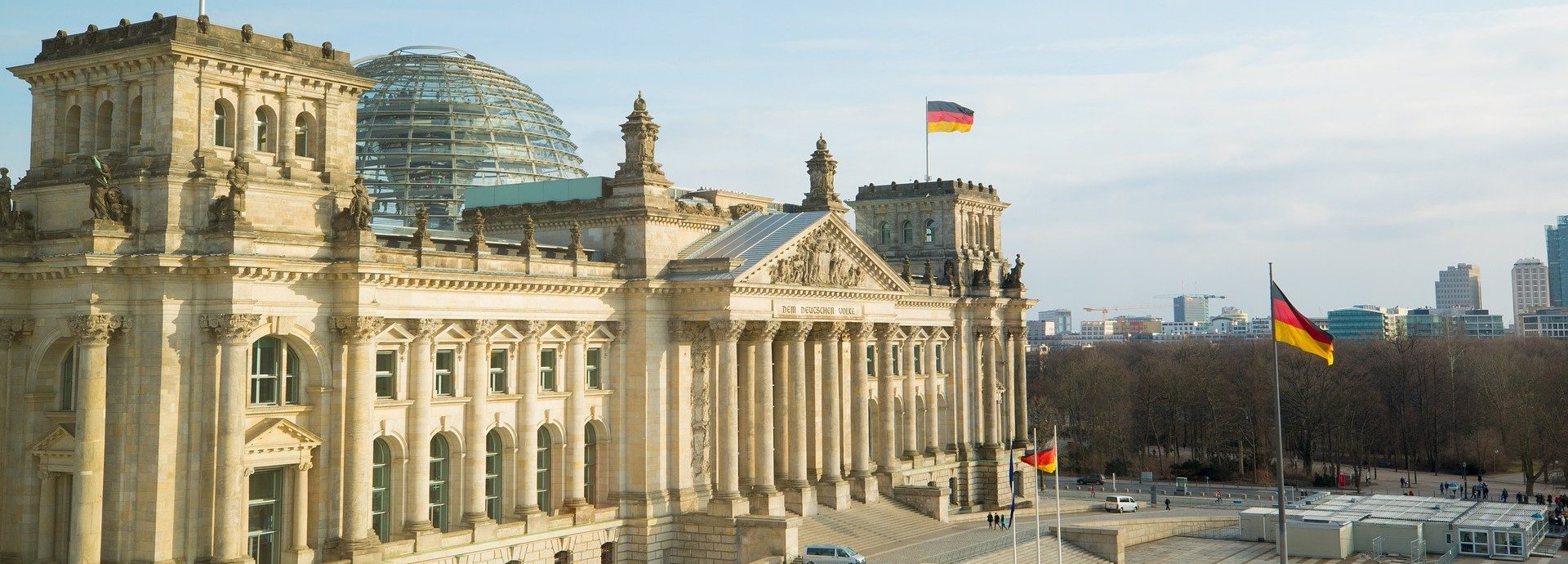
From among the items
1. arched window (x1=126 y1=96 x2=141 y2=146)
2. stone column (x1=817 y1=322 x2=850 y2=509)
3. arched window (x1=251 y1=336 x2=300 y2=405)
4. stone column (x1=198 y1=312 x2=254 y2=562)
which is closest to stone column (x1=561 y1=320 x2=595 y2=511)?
arched window (x1=251 y1=336 x2=300 y2=405)

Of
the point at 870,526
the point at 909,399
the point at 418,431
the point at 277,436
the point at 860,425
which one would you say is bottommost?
the point at 870,526

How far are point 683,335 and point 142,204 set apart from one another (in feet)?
84.1

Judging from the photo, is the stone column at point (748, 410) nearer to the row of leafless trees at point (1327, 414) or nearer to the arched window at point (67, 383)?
the arched window at point (67, 383)

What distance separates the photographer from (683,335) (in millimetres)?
62875

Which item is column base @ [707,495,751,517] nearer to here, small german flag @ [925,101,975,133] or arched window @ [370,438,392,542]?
arched window @ [370,438,392,542]

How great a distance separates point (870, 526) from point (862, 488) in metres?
4.74

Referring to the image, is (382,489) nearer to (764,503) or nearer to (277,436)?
(277,436)

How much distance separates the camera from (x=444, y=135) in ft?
250

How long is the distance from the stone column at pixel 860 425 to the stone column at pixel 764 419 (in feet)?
30.7

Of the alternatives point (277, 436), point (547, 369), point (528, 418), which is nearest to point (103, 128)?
point (277, 436)

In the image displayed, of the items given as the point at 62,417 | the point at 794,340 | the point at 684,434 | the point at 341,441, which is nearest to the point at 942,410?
the point at 794,340

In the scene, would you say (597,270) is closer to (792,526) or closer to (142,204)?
(792,526)

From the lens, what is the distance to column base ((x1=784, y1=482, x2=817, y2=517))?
67625 mm

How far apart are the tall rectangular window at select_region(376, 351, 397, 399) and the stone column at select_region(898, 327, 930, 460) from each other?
133 feet
